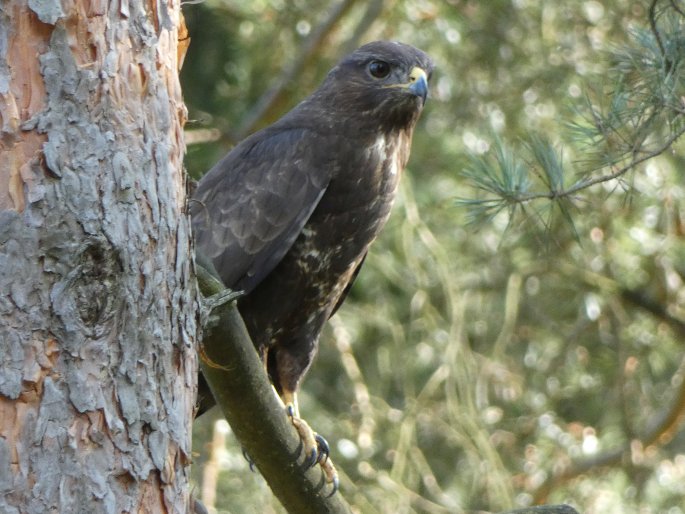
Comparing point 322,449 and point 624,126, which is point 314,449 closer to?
point 322,449

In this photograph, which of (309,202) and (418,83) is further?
(418,83)

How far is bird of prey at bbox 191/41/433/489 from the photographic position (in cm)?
444

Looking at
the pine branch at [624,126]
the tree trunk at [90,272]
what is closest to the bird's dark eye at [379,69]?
the pine branch at [624,126]

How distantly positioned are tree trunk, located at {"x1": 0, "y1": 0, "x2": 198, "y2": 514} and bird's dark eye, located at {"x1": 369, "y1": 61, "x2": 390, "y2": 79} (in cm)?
208

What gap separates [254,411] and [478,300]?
4025mm

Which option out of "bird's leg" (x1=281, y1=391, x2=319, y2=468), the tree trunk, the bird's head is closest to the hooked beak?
the bird's head

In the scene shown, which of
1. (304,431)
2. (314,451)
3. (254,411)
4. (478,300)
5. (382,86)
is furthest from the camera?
(478,300)

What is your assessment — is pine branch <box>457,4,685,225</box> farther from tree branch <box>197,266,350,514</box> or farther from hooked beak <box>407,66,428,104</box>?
tree branch <box>197,266,350,514</box>

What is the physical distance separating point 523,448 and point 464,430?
1286 mm

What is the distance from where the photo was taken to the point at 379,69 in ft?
15.6

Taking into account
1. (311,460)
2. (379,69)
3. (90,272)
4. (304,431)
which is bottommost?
→ (311,460)

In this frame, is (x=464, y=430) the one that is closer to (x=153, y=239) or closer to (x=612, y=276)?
(x=612, y=276)

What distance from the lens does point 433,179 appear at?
780 cm

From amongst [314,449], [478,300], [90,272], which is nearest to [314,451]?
[314,449]
